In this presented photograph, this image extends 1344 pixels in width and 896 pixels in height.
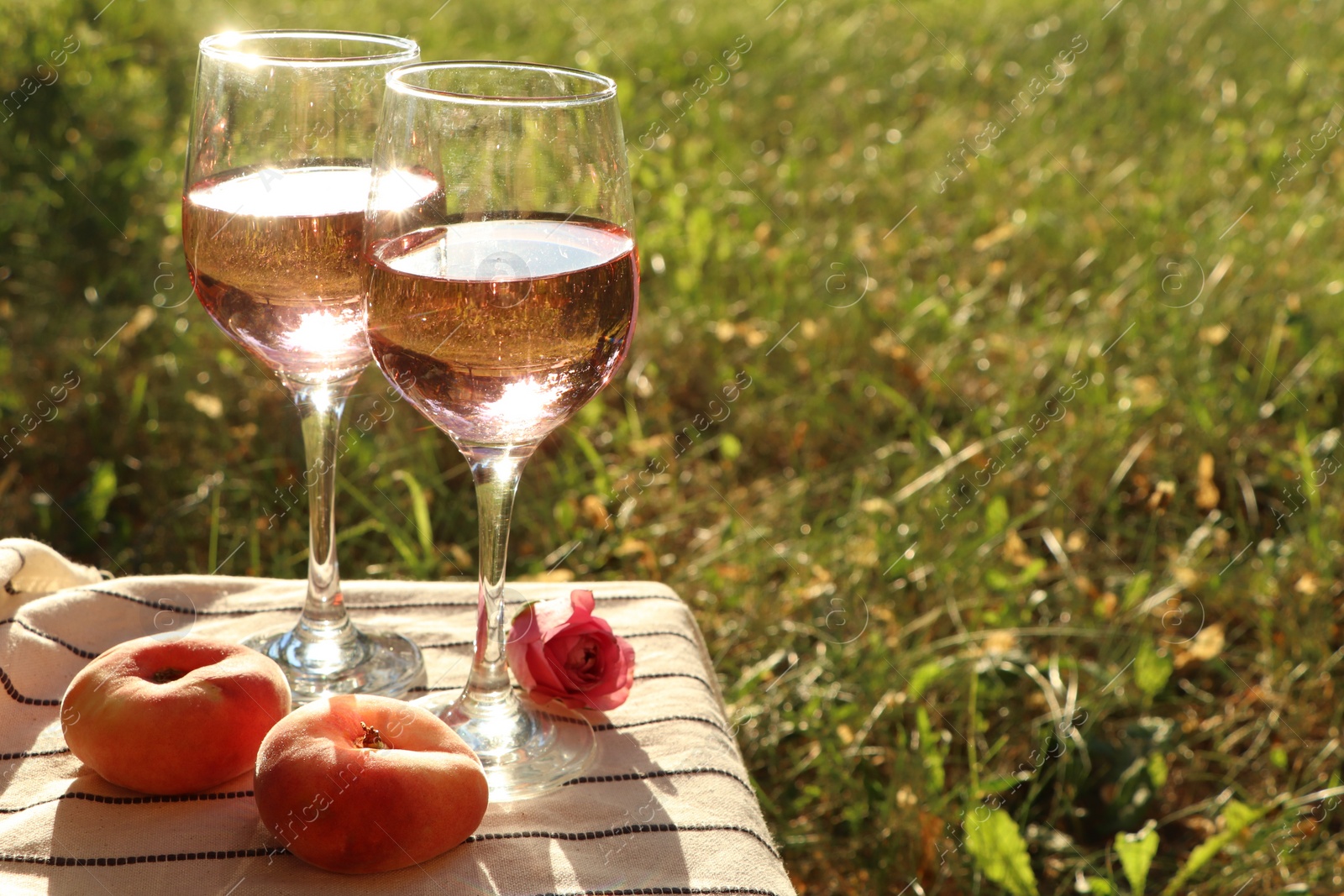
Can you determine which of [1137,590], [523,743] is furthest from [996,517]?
[523,743]

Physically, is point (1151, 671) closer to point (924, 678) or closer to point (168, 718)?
point (924, 678)

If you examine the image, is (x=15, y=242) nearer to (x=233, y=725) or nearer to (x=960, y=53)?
(x=233, y=725)

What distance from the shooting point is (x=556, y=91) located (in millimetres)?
1175

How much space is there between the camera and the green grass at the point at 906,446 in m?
2.28

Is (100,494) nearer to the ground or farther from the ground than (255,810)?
farther from the ground

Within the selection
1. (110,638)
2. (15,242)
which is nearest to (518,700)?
(110,638)

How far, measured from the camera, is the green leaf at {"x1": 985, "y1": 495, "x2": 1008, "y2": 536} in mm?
2768

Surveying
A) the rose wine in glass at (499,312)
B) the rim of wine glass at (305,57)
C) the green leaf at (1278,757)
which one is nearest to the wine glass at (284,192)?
the rim of wine glass at (305,57)

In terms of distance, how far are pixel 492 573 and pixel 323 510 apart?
28 centimetres

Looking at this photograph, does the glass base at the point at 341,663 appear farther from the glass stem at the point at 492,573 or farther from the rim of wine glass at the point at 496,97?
the rim of wine glass at the point at 496,97

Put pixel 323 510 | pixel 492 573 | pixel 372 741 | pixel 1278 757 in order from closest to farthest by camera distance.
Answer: pixel 372 741
pixel 492 573
pixel 323 510
pixel 1278 757

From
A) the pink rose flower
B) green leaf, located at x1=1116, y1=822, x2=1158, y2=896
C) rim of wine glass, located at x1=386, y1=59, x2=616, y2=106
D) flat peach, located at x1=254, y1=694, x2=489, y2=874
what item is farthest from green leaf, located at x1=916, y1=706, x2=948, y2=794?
rim of wine glass, located at x1=386, y1=59, x2=616, y2=106

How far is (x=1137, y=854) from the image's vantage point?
74.7 inches

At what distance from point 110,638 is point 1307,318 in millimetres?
3326
